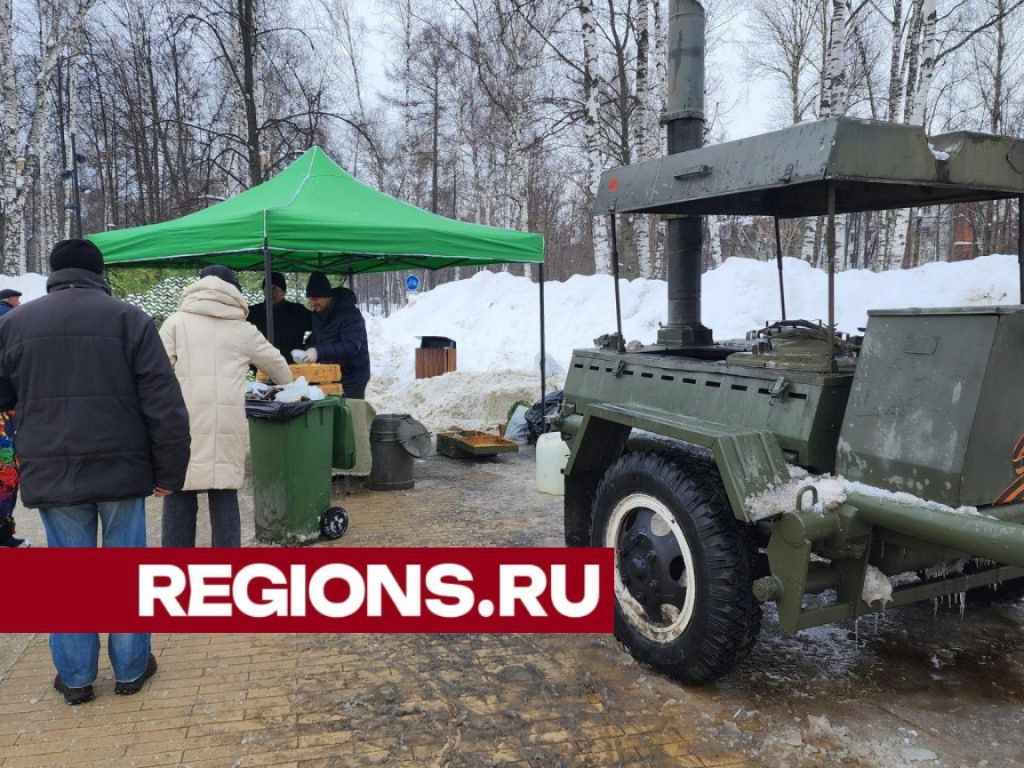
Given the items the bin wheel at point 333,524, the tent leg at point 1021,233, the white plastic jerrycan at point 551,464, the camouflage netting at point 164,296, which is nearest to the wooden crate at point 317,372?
the bin wheel at point 333,524

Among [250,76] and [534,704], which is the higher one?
[250,76]

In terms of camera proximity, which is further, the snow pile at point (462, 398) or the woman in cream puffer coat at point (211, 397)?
the snow pile at point (462, 398)

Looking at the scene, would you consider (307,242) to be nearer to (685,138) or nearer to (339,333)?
(339,333)

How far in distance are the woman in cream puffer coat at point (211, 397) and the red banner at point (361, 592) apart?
30 centimetres

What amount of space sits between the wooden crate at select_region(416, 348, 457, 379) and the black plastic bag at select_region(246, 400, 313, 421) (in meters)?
8.30

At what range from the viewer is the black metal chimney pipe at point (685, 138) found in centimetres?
507

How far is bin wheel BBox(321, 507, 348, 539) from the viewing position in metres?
5.47

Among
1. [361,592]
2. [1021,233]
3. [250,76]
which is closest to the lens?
[1021,233]

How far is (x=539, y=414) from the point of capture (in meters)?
9.05

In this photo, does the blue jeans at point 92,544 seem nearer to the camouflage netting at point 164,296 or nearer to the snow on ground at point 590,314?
the snow on ground at point 590,314

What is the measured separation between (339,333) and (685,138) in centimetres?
344

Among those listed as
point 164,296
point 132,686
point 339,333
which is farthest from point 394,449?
point 164,296

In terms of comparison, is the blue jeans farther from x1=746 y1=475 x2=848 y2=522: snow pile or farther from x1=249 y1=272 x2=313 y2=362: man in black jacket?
x1=249 y1=272 x2=313 y2=362: man in black jacket

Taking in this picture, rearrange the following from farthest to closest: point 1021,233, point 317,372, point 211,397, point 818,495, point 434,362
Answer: point 434,362 → point 317,372 → point 211,397 → point 1021,233 → point 818,495
